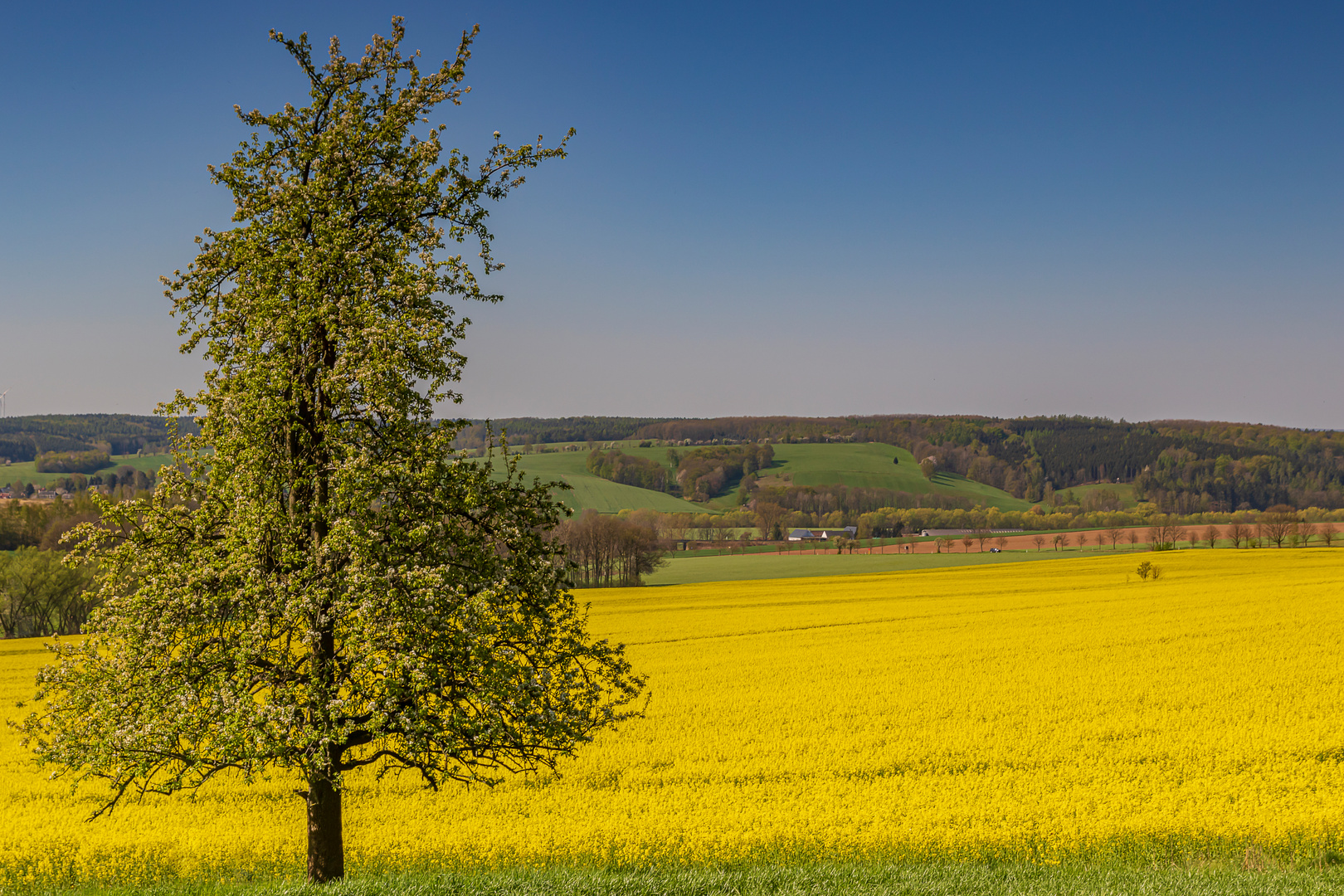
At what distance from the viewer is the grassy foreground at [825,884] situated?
9.29 m

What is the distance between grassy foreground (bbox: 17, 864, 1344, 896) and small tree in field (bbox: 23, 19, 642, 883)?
1241 mm

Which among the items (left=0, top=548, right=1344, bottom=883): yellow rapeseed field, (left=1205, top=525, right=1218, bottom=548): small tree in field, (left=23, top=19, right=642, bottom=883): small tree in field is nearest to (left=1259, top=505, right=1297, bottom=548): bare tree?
(left=1205, top=525, right=1218, bottom=548): small tree in field

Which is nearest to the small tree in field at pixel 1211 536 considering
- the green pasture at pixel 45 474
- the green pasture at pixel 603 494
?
the green pasture at pixel 603 494

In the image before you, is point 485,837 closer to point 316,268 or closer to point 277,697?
point 277,697

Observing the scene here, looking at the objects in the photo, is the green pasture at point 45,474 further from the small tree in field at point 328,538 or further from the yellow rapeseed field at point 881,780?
the small tree in field at point 328,538

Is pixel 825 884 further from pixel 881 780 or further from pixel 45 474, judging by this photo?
pixel 45 474

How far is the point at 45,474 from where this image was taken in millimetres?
164875

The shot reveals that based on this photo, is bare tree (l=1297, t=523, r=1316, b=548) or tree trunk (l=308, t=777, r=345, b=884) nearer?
tree trunk (l=308, t=777, r=345, b=884)

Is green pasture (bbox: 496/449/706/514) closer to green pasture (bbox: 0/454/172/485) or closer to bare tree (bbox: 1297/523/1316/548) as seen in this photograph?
green pasture (bbox: 0/454/172/485)

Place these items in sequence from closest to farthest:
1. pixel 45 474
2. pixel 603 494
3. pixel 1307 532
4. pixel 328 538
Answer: pixel 328 538, pixel 1307 532, pixel 603 494, pixel 45 474

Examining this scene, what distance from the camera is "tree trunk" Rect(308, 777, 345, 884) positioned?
10.5 metres

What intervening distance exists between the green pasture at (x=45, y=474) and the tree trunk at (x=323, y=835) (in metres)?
161

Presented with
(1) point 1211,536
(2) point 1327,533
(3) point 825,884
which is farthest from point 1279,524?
(3) point 825,884

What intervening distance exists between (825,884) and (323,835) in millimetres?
6223
